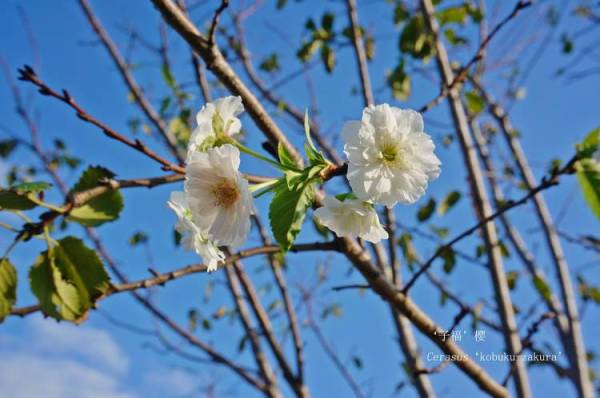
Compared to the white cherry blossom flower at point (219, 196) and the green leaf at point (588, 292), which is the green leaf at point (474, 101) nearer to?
the white cherry blossom flower at point (219, 196)

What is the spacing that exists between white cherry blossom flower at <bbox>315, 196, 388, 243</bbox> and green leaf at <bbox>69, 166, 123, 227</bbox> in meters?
0.41

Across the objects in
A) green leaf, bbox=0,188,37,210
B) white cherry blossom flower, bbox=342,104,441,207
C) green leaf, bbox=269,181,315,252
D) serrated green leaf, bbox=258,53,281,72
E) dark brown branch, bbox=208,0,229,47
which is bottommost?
green leaf, bbox=269,181,315,252

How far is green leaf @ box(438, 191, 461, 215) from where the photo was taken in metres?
2.25

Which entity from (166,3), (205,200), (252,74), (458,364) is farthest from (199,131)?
(252,74)

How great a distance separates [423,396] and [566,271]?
98 centimetres

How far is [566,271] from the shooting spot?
86.1 inches

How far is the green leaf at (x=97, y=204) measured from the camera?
0.89 m

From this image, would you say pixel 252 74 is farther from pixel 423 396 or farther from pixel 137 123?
pixel 423 396

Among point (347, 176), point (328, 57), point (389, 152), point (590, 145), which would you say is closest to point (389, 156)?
point (389, 152)

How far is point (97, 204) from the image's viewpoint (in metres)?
0.91

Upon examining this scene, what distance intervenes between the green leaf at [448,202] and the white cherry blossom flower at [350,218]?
1548mm

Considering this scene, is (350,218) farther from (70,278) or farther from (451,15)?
(451,15)

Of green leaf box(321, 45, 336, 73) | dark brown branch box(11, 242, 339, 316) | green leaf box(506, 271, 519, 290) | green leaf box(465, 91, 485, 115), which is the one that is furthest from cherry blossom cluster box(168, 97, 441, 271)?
green leaf box(506, 271, 519, 290)

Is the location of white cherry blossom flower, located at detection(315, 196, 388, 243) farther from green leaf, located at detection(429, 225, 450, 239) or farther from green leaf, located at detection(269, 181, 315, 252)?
green leaf, located at detection(429, 225, 450, 239)
